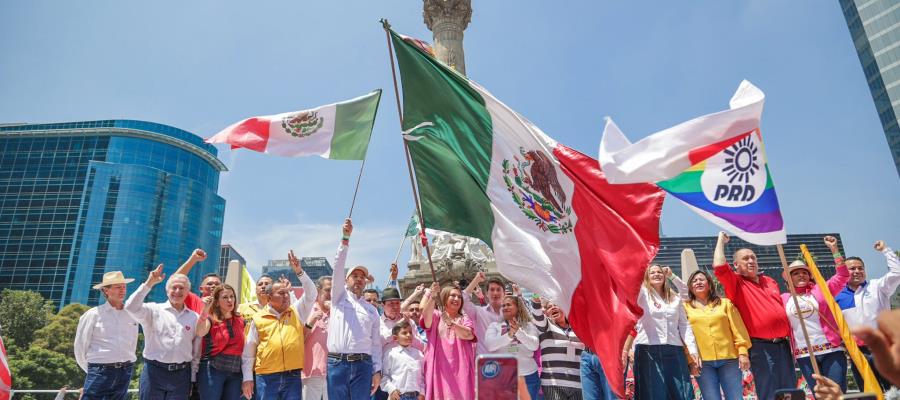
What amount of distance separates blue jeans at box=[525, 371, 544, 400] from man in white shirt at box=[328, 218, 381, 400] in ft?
5.40

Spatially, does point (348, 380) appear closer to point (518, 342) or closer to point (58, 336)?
point (518, 342)

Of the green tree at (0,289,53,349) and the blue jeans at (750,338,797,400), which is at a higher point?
the green tree at (0,289,53,349)

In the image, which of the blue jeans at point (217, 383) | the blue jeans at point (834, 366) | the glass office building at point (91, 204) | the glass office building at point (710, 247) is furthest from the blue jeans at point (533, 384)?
the glass office building at point (710, 247)

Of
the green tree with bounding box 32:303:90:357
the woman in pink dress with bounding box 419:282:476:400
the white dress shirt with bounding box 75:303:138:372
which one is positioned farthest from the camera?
the green tree with bounding box 32:303:90:357

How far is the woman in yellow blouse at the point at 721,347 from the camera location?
5.60m

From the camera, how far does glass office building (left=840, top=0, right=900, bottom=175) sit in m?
50.8

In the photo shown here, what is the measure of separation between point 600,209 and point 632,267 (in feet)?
1.86

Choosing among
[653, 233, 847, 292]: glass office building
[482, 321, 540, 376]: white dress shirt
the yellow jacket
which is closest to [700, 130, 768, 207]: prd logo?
[482, 321, 540, 376]: white dress shirt

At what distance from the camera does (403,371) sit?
600 centimetres

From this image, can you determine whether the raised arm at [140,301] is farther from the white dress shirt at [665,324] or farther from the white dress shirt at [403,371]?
the white dress shirt at [665,324]

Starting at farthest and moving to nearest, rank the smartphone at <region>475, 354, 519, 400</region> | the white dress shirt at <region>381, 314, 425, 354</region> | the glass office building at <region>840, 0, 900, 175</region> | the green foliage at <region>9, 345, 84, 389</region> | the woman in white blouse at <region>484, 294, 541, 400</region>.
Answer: the glass office building at <region>840, 0, 900, 175</region>
the green foliage at <region>9, 345, 84, 389</region>
the white dress shirt at <region>381, 314, 425, 354</region>
the woman in white blouse at <region>484, 294, 541, 400</region>
the smartphone at <region>475, 354, 519, 400</region>

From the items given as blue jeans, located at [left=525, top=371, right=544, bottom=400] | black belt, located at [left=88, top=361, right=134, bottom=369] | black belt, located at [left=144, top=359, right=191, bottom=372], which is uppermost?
black belt, located at [left=88, top=361, right=134, bottom=369]

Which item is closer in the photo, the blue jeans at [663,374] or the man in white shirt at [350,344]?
the blue jeans at [663,374]

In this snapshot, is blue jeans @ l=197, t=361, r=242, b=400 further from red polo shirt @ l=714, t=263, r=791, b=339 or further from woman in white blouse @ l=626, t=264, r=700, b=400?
red polo shirt @ l=714, t=263, r=791, b=339
